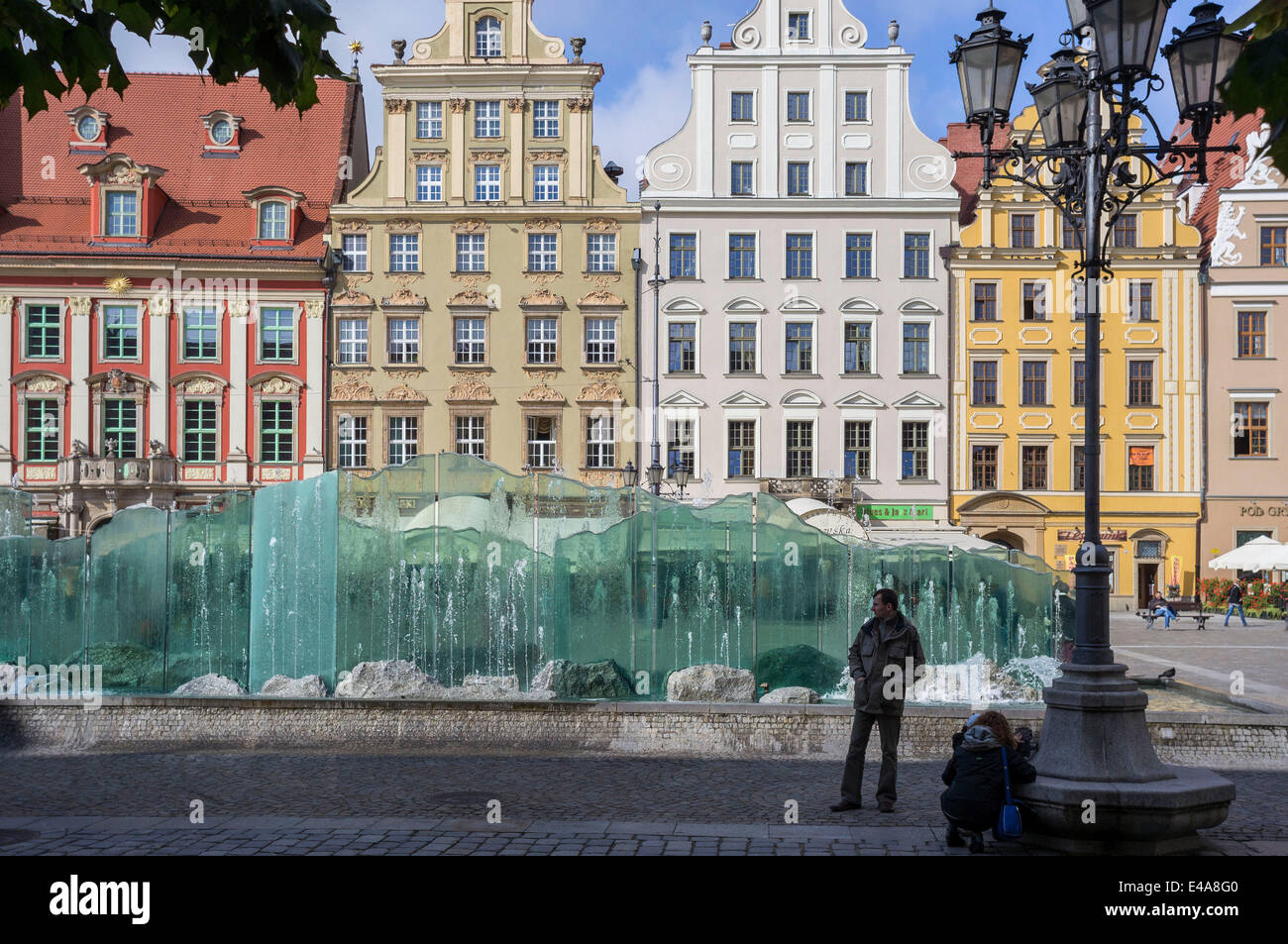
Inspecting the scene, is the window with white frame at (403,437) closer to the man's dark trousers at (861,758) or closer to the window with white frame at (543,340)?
the window with white frame at (543,340)

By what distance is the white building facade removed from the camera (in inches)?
1481

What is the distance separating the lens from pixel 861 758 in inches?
339

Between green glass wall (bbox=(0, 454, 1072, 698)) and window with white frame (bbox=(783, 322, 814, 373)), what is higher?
window with white frame (bbox=(783, 322, 814, 373))

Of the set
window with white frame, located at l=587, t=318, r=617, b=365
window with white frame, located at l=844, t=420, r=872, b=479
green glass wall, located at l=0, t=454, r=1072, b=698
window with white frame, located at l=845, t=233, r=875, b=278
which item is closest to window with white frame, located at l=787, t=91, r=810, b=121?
window with white frame, located at l=845, t=233, r=875, b=278

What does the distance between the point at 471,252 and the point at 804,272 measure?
956 centimetres

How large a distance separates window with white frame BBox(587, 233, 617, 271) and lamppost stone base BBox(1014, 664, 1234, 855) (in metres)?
31.0

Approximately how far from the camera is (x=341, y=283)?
38.0 meters

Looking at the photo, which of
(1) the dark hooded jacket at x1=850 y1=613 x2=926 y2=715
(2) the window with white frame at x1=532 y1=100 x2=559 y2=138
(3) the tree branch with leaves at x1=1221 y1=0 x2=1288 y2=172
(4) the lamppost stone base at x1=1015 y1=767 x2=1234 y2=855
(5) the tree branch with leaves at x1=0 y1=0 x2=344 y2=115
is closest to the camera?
(3) the tree branch with leaves at x1=1221 y1=0 x2=1288 y2=172

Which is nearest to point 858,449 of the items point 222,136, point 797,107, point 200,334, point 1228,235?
point 797,107

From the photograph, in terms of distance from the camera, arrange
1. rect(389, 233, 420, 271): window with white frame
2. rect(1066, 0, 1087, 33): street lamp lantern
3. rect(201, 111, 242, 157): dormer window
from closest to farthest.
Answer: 1. rect(1066, 0, 1087, 33): street lamp lantern
2. rect(389, 233, 420, 271): window with white frame
3. rect(201, 111, 242, 157): dormer window

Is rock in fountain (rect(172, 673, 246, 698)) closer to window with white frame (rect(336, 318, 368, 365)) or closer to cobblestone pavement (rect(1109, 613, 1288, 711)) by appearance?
cobblestone pavement (rect(1109, 613, 1288, 711))

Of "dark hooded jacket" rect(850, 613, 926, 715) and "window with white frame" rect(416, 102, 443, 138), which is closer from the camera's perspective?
"dark hooded jacket" rect(850, 613, 926, 715)

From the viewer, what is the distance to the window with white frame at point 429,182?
124ft

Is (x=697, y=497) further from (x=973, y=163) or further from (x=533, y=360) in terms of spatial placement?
(x=973, y=163)
